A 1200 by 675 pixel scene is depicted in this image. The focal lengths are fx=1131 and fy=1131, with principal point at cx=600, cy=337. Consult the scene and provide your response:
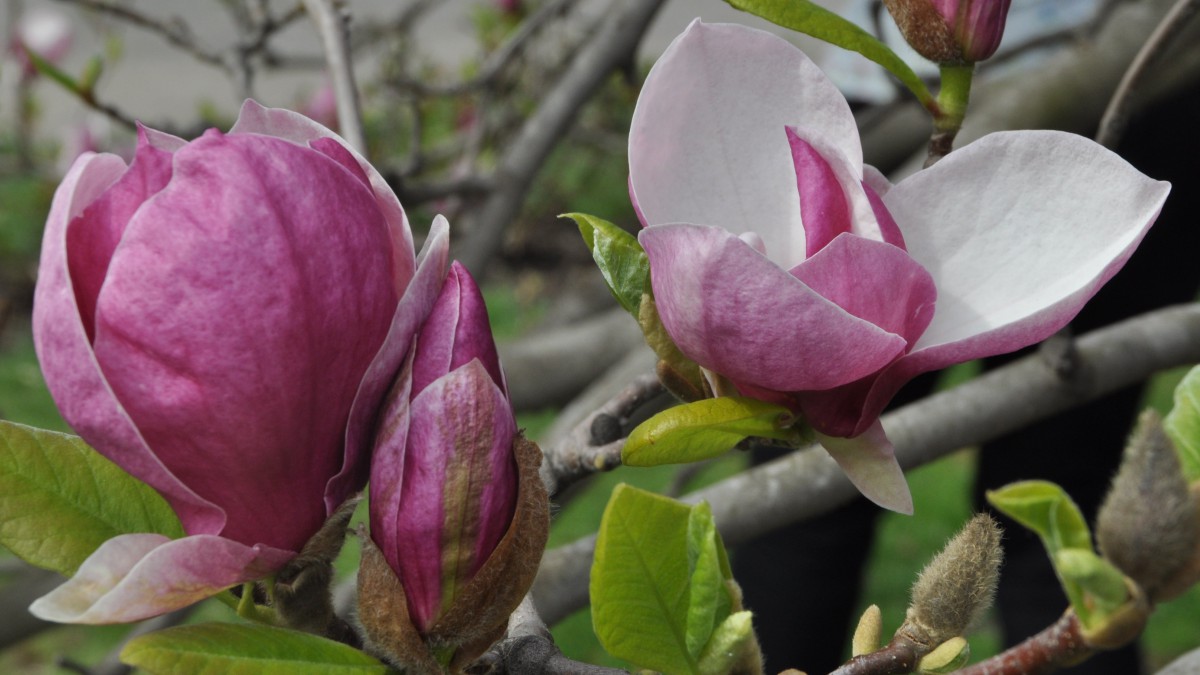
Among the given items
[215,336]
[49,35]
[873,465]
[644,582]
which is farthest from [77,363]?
[49,35]

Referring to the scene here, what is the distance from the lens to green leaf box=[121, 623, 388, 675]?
38cm

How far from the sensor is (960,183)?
0.50 metres

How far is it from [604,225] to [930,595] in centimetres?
21

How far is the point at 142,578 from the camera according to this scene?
388 millimetres

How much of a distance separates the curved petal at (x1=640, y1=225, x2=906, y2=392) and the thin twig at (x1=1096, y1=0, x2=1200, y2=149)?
1.36 feet

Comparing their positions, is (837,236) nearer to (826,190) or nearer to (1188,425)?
(826,190)

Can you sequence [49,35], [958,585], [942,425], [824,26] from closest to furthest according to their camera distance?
[958,585]
[824,26]
[942,425]
[49,35]

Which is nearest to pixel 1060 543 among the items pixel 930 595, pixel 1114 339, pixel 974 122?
pixel 930 595

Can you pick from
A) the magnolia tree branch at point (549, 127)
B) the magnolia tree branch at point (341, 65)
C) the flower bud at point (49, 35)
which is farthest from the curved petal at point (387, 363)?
the flower bud at point (49, 35)

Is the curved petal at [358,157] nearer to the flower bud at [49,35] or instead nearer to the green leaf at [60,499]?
the green leaf at [60,499]

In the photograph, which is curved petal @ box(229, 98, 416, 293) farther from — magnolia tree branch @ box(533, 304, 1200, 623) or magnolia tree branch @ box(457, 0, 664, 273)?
magnolia tree branch @ box(457, 0, 664, 273)

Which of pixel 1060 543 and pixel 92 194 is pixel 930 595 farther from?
pixel 92 194

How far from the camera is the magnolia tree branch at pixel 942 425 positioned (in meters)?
0.95

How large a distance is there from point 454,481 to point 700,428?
0.35 ft
